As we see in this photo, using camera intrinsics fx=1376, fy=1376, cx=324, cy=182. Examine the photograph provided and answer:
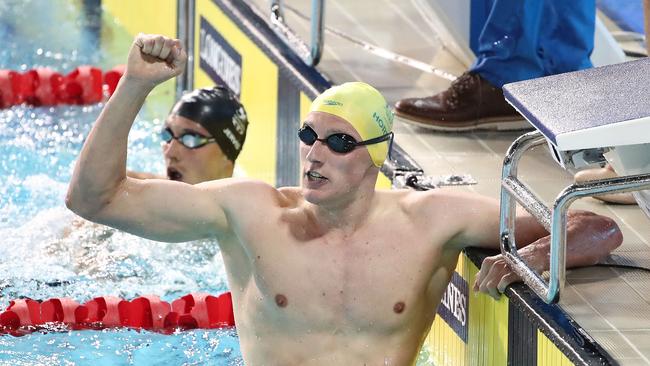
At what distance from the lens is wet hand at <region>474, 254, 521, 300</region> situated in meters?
3.55

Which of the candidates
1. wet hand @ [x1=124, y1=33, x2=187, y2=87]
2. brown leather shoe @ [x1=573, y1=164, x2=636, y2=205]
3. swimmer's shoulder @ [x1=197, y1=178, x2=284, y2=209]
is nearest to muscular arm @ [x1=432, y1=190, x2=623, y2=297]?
swimmer's shoulder @ [x1=197, y1=178, x2=284, y2=209]

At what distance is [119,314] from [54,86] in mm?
3078

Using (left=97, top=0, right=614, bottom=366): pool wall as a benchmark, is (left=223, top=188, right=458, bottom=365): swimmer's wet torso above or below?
above

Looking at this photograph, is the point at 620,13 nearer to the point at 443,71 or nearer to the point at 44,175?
the point at 443,71

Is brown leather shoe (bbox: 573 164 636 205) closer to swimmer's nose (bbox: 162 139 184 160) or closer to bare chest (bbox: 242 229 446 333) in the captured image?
bare chest (bbox: 242 229 446 333)

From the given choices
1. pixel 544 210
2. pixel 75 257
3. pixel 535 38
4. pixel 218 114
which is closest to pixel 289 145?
pixel 218 114

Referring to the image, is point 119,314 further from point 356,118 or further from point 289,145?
point 289,145

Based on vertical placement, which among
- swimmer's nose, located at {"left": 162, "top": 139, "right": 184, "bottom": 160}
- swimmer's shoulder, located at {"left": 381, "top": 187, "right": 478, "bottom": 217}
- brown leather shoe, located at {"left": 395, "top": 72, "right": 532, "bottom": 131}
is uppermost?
swimmer's shoulder, located at {"left": 381, "top": 187, "right": 478, "bottom": 217}

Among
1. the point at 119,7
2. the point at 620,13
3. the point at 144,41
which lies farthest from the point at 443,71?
the point at 119,7

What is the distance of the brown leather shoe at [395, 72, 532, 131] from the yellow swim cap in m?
1.58

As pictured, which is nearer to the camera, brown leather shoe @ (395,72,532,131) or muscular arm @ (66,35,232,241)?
muscular arm @ (66,35,232,241)

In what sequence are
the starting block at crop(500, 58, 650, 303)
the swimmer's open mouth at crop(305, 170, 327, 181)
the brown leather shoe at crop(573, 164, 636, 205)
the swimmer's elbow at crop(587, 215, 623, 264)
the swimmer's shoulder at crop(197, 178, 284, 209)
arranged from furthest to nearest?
1. the brown leather shoe at crop(573, 164, 636, 205)
2. the swimmer's elbow at crop(587, 215, 623, 264)
3. the swimmer's shoulder at crop(197, 178, 284, 209)
4. the swimmer's open mouth at crop(305, 170, 327, 181)
5. the starting block at crop(500, 58, 650, 303)

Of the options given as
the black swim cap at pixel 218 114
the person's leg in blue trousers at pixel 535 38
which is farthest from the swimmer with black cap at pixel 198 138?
the person's leg in blue trousers at pixel 535 38

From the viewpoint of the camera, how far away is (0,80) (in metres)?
7.29
